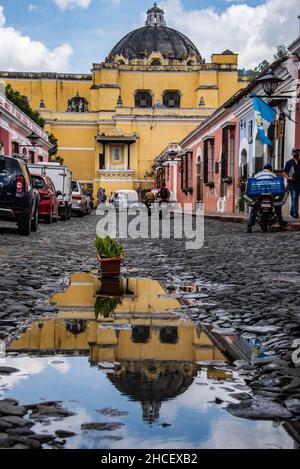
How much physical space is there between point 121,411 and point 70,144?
205 ft

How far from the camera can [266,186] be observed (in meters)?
15.7

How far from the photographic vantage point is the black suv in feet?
46.4

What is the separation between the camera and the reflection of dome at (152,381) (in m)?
2.76

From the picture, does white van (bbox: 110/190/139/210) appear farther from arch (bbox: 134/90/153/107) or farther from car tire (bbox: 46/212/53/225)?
arch (bbox: 134/90/153/107)

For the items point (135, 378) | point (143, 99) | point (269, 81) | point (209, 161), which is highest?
point (143, 99)

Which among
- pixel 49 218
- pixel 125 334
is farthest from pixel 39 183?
pixel 125 334

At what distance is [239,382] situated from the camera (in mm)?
3137

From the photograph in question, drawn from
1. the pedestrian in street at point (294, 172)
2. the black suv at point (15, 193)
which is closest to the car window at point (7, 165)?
the black suv at point (15, 193)

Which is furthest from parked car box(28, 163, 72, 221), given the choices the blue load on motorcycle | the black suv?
the blue load on motorcycle

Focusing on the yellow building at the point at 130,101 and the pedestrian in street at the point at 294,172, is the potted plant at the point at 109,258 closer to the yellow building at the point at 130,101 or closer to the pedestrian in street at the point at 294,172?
the pedestrian in street at the point at 294,172

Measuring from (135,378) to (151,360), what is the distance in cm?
35

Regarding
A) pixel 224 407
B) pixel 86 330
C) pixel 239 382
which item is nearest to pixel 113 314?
pixel 86 330

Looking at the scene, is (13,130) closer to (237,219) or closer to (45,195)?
(45,195)
